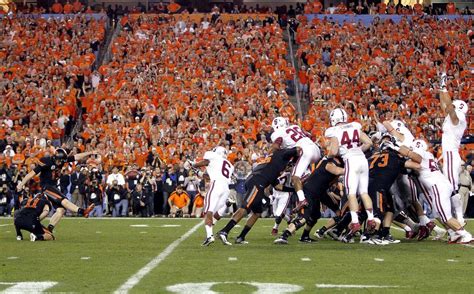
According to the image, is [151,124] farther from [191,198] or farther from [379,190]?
[379,190]

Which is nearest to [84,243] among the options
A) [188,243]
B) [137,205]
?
[188,243]

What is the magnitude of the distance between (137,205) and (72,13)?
Answer: 13.6 m

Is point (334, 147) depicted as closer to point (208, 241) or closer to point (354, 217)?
point (354, 217)

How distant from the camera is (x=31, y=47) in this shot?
3023 centimetres

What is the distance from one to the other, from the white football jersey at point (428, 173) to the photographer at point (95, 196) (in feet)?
35.4

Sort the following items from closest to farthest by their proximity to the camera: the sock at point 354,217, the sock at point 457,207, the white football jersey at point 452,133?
the sock at point 354,217
the white football jersey at point 452,133
the sock at point 457,207

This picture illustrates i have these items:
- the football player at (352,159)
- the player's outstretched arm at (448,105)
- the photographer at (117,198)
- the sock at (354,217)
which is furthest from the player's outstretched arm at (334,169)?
the photographer at (117,198)

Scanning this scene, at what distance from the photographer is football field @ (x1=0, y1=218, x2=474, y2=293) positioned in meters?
8.10

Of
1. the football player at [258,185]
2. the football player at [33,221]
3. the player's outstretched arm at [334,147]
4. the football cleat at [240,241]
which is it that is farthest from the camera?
the football player at [33,221]

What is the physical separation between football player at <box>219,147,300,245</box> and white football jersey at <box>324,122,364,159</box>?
0.80 metres

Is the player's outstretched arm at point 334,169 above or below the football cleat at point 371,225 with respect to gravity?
above

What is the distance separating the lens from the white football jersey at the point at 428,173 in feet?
42.5

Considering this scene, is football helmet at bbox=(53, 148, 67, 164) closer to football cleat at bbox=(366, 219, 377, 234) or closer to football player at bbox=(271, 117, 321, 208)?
football player at bbox=(271, 117, 321, 208)

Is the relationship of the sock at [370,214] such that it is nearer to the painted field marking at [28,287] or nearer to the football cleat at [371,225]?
the football cleat at [371,225]
